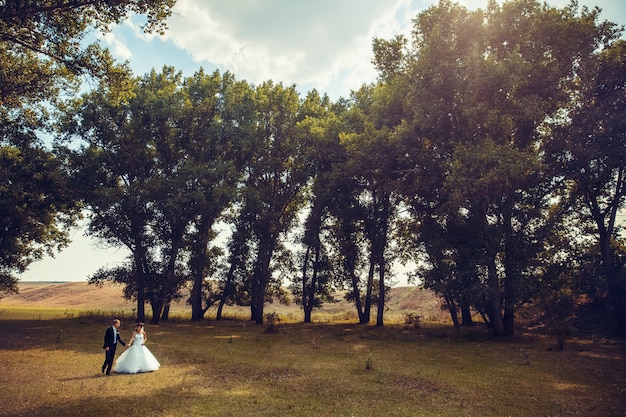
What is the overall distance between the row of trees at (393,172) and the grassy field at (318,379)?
21.7 ft

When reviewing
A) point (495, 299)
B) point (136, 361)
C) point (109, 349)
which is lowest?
point (136, 361)

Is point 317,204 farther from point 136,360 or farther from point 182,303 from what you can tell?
point 182,303

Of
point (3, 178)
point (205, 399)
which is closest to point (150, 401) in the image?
point (205, 399)

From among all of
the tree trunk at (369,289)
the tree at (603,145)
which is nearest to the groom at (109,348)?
the tree trunk at (369,289)

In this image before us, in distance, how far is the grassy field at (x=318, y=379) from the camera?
10242mm

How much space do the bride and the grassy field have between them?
0.75 metres

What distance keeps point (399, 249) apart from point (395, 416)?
29690 mm

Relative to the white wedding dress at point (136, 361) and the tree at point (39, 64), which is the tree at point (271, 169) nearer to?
the tree at point (39, 64)

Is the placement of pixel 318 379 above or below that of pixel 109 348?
below

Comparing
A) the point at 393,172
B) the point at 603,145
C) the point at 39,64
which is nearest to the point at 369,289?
the point at 393,172

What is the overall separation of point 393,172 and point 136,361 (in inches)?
858

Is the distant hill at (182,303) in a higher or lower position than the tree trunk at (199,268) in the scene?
lower

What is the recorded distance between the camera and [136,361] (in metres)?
14.9

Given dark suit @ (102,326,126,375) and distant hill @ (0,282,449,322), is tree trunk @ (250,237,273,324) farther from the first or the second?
dark suit @ (102,326,126,375)
